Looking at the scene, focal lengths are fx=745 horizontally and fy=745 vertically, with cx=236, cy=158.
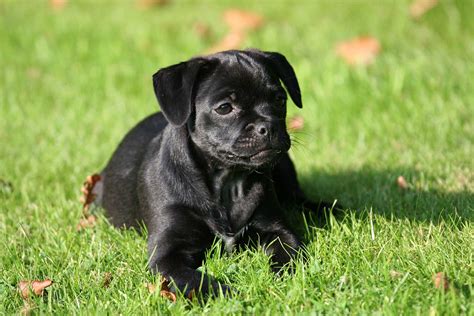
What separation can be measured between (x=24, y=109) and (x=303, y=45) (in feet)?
9.59

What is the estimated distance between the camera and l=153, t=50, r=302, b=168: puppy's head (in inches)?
149

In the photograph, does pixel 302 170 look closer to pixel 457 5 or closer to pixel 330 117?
pixel 330 117

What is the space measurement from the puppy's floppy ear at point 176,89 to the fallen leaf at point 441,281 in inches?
→ 56.7

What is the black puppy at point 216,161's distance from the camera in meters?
3.80

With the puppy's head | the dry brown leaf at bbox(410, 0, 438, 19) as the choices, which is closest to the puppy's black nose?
the puppy's head

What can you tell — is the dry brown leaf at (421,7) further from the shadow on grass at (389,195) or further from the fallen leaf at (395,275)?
the fallen leaf at (395,275)

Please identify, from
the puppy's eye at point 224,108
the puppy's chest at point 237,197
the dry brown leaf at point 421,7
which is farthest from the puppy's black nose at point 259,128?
the dry brown leaf at point 421,7

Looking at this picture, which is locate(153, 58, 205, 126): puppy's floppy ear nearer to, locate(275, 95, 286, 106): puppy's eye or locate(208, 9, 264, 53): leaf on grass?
locate(275, 95, 286, 106): puppy's eye

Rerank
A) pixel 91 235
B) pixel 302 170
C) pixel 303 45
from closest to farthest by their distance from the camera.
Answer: pixel 91 235, pixel 302 170, pixel 303 45

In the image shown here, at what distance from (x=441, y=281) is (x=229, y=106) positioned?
54.9 inches

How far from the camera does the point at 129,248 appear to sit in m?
4.11

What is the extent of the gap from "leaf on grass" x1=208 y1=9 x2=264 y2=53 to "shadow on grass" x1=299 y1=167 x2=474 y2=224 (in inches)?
99.4

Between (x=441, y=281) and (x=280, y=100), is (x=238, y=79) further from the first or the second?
(x=441, y=281)

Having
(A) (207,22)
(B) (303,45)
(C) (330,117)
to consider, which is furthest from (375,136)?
(A) (207,22)
